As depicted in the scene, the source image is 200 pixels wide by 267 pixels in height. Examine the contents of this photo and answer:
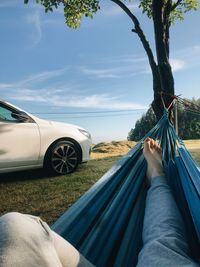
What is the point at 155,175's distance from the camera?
2088 millimetres

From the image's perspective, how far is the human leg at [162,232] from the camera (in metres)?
1.15

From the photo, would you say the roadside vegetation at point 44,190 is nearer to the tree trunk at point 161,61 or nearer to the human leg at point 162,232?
the tree trunk at point 161,61

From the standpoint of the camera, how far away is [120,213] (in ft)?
6.09

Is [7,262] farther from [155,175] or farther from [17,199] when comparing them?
[17,199]

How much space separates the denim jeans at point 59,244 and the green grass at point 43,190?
2072mm

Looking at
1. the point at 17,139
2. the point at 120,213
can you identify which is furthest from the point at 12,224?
the point at 17,139

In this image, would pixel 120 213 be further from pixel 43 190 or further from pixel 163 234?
pixel 43 190

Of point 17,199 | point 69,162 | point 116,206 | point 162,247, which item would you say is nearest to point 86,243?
point 116,206

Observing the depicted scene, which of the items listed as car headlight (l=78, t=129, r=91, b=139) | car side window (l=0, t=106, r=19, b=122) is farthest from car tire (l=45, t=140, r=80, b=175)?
car side window (l=0, t=106, r=19, b=122)

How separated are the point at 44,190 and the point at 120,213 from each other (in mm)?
2680

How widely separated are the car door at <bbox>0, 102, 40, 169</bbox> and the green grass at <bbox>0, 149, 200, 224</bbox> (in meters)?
0.30

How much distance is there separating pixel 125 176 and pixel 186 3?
589cm

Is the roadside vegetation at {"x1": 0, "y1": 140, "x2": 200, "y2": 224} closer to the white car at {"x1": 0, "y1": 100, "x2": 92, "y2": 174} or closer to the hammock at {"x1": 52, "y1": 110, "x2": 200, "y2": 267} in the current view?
the white car at {"x1": 0, "y1": 100, "x2": 92, "y2": 174}

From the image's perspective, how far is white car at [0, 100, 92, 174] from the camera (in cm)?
479
